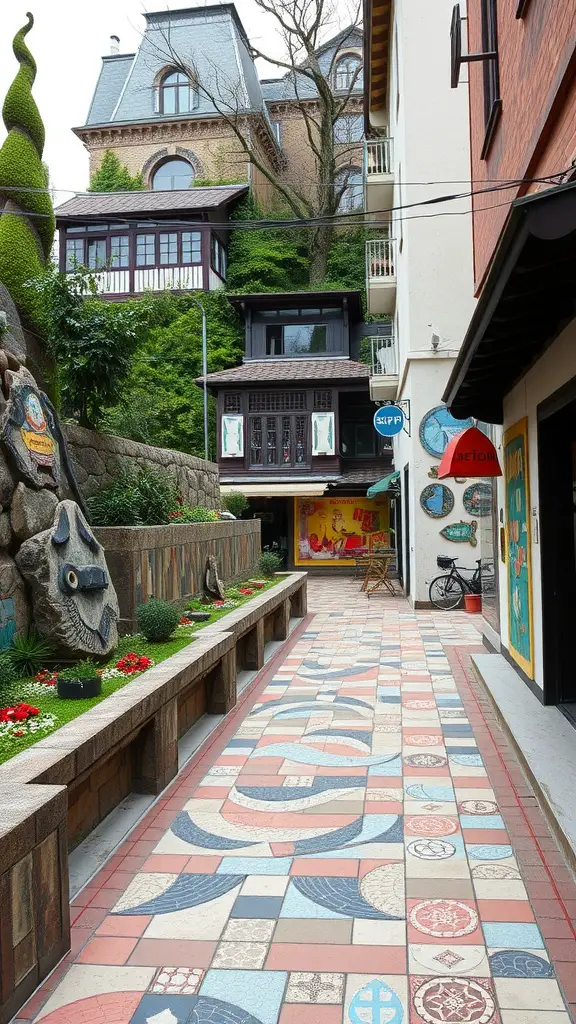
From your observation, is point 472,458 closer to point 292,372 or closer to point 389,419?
point 389,419

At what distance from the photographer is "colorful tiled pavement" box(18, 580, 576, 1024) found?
2.98 meters

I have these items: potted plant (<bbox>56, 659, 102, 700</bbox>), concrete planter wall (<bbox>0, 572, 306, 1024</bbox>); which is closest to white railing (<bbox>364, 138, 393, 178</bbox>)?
concrete planter wall (<bbox>0, 572, 306, 1024</bbox>)

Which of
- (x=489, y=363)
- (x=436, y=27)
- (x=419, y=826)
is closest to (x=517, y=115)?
(x=489, y=363)

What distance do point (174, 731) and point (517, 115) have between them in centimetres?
495

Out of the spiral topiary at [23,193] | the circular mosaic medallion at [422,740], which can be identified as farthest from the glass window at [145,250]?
the circular mosaic medallion at [422,740]

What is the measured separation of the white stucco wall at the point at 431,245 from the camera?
50.2 ft

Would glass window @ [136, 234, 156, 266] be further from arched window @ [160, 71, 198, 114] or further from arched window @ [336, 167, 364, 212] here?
arched window @ [336, 167, 364, 212]

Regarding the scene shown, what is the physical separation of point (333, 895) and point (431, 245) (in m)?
13.9

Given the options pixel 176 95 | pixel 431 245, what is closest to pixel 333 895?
pixel 431 245

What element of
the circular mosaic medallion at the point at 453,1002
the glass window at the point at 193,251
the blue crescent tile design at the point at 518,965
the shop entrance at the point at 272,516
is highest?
the glass window at the point at 193,251

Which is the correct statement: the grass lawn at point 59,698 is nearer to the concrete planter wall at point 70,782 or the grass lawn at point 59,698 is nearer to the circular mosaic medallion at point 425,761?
the concrete planter wall at point 70,782

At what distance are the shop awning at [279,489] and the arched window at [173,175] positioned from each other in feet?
55.6

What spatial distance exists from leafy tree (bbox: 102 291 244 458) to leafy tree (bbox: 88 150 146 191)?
27.2 ft

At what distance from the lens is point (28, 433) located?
20.6ft
